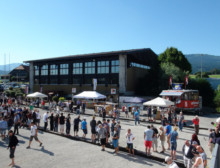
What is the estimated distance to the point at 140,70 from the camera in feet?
144

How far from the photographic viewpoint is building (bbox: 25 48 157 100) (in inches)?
1523

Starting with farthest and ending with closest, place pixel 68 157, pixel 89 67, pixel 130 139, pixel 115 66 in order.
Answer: pixel 89 67 → pixel 115 66 → pixel 130 139 → pixel 68 157

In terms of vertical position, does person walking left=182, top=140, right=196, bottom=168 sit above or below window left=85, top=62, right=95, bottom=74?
below

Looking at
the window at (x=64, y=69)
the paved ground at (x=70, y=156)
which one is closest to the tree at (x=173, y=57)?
the window at (x=64, y=69)

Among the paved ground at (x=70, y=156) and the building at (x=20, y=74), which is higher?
the building at (x=20, y=74)

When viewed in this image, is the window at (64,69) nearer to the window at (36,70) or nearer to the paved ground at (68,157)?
the window at (36,70)

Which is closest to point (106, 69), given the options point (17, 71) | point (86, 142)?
point (86, 142)

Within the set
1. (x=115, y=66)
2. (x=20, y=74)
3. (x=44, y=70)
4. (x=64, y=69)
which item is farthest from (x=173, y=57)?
(x=20, y=74)

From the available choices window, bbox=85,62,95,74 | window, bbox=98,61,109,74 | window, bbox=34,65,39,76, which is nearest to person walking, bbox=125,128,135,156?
window, bbox=98,61,109,74

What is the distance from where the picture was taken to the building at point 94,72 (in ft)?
127

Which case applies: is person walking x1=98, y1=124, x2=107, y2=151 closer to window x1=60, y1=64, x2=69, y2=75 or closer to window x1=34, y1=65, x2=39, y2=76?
window x1=60, y1=64, x2=69, y2=75

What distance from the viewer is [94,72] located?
139ft

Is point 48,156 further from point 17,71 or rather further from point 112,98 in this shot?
point 17,71

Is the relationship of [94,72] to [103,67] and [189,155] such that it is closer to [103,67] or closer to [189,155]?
[103,67]
